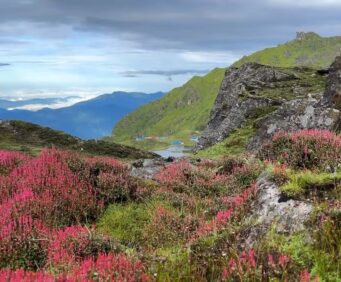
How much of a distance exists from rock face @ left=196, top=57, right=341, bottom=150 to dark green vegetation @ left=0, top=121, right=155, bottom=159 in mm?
10091

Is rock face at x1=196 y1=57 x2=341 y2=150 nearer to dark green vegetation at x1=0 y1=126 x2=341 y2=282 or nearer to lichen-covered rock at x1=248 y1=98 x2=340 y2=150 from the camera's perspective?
lichen-covered rock at x1=248 y1=98 x2=340 y2=150

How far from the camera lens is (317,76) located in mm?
55375

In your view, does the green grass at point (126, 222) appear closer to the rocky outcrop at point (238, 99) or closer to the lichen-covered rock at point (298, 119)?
the lichen-covered rock at point (298, 119)

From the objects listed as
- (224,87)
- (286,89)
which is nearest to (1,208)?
(286,89)

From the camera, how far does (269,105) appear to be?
145 ft

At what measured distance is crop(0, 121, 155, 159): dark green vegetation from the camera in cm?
3738

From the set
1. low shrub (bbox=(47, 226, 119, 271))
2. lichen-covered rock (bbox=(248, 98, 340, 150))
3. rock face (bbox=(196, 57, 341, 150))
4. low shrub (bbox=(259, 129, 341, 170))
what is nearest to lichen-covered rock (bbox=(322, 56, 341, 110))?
rock face (bbox=(196, 57, 341, 150))

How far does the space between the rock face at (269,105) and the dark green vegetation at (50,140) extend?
33.1ft

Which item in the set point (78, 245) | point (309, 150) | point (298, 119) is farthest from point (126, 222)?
point (298, 119)

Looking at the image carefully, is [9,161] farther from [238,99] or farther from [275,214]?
[238,99]

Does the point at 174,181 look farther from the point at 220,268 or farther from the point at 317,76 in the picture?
the point at 317,76

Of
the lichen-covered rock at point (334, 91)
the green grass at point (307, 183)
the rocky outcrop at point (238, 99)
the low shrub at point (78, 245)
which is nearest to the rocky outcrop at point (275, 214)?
the green grass at point (307, 183)

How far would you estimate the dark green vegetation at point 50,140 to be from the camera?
37375mm

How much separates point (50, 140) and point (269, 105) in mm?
19488
